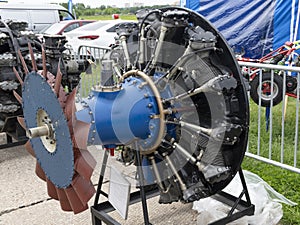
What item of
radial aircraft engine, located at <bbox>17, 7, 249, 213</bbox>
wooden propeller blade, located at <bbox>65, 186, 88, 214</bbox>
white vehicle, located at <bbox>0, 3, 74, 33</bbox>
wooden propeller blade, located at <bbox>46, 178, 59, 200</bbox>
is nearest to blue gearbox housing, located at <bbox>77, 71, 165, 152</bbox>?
radial aircraft engine, located at <bbox>17, 7, 249, 213</bbox>

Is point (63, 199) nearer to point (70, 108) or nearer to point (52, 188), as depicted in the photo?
point (52, 188)

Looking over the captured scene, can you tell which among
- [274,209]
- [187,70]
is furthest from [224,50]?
[274,209]

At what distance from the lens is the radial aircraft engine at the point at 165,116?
1.93 metres

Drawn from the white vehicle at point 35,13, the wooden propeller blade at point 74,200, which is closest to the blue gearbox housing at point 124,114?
the wooden propeller blade at point 74,200

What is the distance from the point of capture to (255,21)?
6.60 m

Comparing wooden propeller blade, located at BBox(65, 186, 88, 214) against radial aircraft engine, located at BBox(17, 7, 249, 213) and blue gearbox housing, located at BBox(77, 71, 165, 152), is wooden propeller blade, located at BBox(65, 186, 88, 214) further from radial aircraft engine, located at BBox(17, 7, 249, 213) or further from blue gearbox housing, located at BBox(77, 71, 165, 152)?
blue gearbox housing, located at BBox(77, 71, 165, 152)

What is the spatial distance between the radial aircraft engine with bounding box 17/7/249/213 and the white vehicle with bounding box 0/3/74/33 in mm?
12849

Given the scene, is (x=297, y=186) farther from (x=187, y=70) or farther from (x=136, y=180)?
(x=187, y=70)

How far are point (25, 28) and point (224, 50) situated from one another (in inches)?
111

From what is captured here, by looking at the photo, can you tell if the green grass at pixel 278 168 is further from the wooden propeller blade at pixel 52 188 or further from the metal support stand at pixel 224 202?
the wooden propeller blade at pixel 52 188

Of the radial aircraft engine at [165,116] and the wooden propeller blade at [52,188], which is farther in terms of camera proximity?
the wooden propeller blade at [52,188]

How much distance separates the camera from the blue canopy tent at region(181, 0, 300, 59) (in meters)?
6.20

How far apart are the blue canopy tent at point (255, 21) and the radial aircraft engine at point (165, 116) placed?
4.59 metres

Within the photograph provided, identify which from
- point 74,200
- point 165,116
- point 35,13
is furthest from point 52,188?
point 35,13
